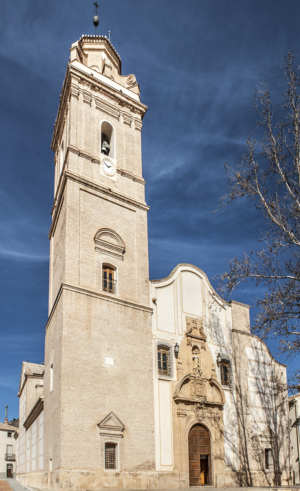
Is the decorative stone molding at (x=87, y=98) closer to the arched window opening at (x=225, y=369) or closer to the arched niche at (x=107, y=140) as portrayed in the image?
the arched niche at (x=107, y=140)

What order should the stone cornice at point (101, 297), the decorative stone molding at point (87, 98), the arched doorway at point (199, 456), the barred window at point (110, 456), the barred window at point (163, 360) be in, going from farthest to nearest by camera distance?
the decorative stone molding at point (87, 98) → the barred window at point (163, 360) → the arched doorway at point (199, 456) → the stone cornice at point (101, 297) → the barred window at point (110, 456)

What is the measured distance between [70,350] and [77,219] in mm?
5791

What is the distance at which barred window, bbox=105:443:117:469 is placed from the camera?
683 inches

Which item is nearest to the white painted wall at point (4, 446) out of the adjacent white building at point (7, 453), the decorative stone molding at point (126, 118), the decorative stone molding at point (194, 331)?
the adjacent white building at point (7, 453)

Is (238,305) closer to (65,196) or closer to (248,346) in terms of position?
(248,346)

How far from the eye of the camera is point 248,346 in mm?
25156

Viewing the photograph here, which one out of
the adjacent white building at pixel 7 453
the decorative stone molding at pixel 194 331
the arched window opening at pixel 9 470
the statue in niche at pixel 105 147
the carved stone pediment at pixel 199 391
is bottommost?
the arched window opening at pixel 9 470

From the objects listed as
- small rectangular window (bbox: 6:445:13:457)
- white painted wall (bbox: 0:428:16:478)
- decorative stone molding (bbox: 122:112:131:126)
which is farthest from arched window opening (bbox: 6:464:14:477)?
decorative stone molding (bbox: 122:112:131:126)

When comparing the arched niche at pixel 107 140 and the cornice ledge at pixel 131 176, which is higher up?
the arched niche at pixel 107 140

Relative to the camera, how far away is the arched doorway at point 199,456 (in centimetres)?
1994

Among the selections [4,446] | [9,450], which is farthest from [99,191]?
[9,450]

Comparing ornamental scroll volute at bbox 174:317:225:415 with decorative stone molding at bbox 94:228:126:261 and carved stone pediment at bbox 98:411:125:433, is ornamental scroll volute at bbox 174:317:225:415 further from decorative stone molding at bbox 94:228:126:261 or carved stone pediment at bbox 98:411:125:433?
decorative stone molding at bbox 94:228:126:261

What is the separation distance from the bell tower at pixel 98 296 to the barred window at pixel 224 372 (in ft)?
16.5

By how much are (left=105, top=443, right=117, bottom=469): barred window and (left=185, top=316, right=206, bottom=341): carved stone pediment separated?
6.39 metres
